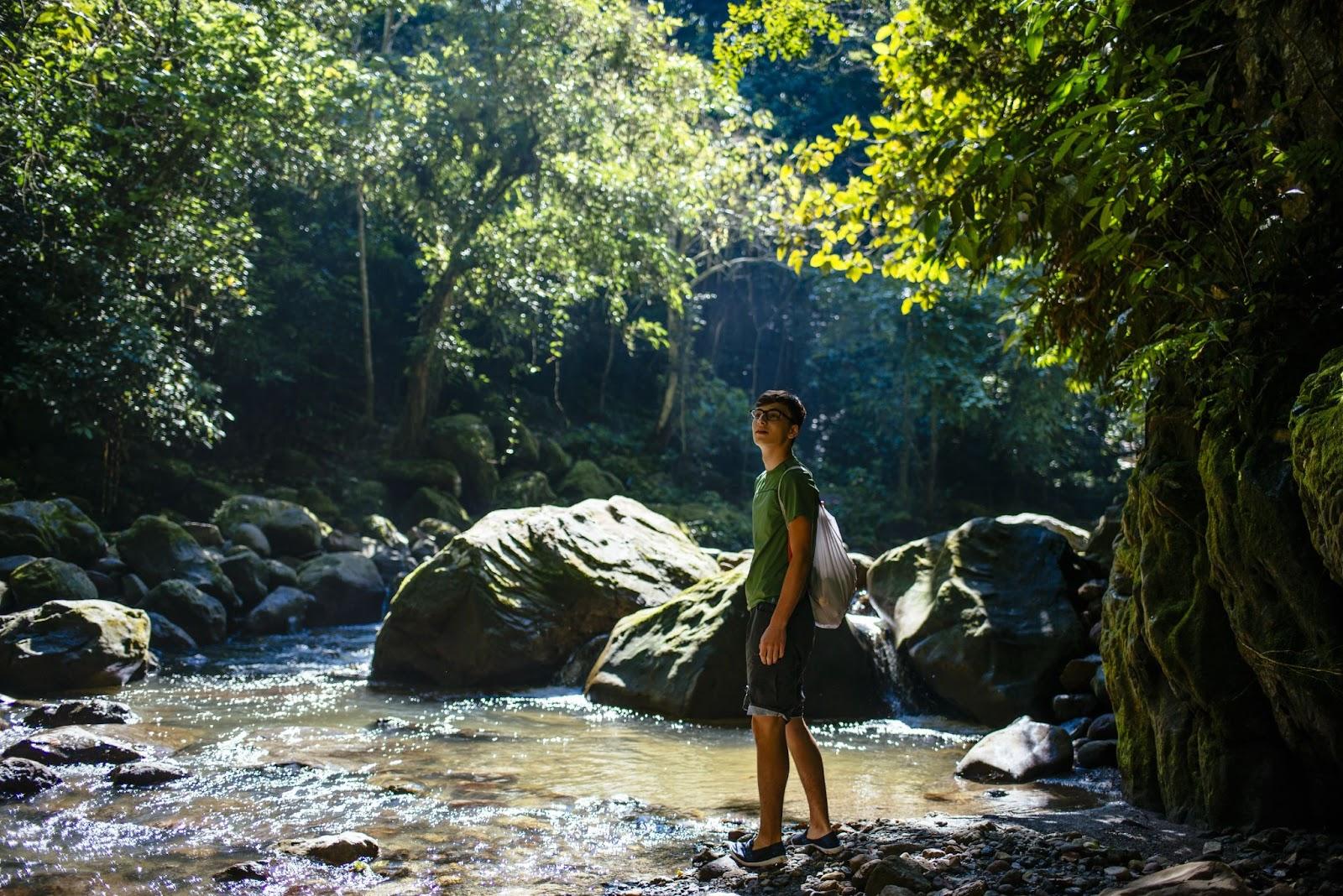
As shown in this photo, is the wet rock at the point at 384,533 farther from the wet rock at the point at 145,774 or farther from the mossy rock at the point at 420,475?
the wet rock at the point at 145,774

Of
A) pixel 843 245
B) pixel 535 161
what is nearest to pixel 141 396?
pixel 535 161

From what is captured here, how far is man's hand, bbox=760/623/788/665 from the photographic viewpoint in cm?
380

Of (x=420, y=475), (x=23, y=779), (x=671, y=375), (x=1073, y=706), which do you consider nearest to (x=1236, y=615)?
(x=1073, y=706)

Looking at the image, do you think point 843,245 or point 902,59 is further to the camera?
point 843,245

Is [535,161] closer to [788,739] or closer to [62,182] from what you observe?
[62,182]

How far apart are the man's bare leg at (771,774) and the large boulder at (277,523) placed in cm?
1141

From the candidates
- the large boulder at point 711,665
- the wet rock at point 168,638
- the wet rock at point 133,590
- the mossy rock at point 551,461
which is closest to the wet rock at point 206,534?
the wet rock at point 133,590

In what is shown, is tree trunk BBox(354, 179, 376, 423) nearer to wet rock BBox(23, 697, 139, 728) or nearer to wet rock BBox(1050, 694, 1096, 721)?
wet rock BBox(23, 697, 139, 728)

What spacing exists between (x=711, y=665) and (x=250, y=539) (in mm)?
8341

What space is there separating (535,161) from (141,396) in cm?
803

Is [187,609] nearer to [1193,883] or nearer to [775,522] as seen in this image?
[775,522]

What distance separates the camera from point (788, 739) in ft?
13.0

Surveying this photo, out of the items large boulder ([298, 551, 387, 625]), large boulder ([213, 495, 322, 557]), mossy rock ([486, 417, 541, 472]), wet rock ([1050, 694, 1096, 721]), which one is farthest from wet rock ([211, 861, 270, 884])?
mossy rock ([486, 417, 541, 472])

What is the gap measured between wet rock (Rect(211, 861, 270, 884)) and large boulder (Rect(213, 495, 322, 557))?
34.9 feet
